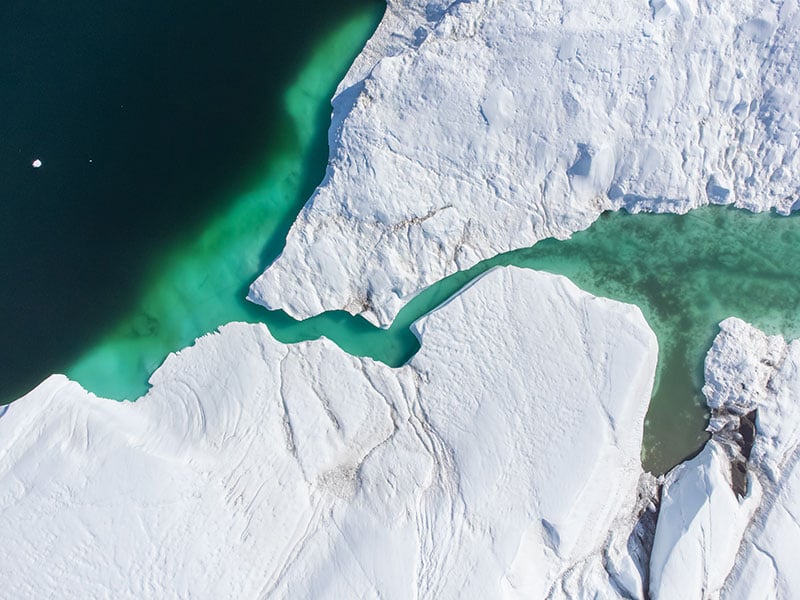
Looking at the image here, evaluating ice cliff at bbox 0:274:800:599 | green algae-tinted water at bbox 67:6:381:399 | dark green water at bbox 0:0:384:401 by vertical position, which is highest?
dark green water at bbox 0:0:384:401

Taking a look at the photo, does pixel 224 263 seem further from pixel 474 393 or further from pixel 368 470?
pixel 474 393

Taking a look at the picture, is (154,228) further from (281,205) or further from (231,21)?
(231,21)

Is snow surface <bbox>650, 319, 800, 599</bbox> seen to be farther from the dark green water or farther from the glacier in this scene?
the dark green water

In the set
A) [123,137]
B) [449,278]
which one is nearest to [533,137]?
[449,278]

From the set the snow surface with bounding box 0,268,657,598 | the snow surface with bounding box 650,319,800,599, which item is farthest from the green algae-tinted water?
the snow surface with bounding box 650,319,800,599

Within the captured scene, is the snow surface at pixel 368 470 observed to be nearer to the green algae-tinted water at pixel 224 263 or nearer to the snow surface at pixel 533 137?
the green algae-tinted water at pixel 224 263

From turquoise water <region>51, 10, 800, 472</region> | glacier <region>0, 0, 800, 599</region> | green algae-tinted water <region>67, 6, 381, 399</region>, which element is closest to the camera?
glacier <region>0, 0, 800, 599</region>
